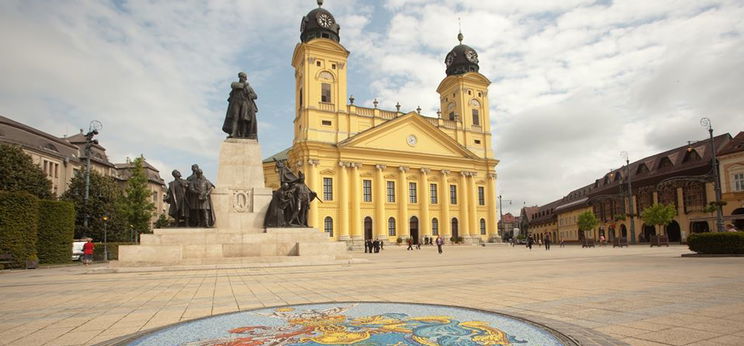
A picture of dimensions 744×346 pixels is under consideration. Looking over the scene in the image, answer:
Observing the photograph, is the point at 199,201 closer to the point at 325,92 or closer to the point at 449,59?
the point at 325,92

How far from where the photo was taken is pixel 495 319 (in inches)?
200

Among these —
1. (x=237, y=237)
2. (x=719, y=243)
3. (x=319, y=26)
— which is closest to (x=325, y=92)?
(x=319, y=26)

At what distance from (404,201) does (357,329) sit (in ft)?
160

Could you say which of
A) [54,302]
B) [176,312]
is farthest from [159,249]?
[176,312]

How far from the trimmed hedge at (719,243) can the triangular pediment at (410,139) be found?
36.8m

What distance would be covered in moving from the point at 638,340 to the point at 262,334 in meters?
3.59

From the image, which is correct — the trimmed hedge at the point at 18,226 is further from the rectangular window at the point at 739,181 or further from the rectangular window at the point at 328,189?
the rectangular window at the point at 739,181

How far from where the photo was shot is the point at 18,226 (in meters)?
19.9

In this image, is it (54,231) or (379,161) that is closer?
(54,231)

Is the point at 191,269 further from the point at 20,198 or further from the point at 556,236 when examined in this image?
the point at 556,236

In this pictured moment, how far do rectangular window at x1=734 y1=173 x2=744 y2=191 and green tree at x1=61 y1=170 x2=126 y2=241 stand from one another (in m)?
55.0

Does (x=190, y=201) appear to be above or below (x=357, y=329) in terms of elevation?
above

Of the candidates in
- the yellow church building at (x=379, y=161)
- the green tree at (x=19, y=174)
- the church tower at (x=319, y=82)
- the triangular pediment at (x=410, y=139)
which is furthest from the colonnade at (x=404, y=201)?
the green tree at (x=19, y=174)

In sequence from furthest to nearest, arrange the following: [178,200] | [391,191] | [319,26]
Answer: [319,26] → [391,191] → [178,200]
